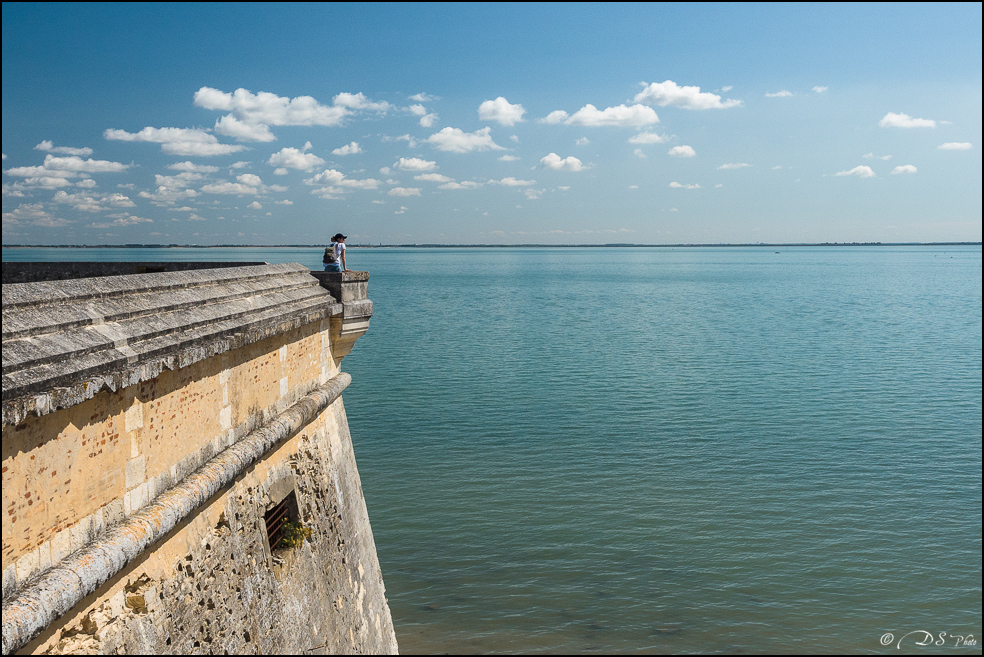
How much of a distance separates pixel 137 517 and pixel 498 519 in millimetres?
11786

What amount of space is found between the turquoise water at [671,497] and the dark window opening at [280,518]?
5.95 meters

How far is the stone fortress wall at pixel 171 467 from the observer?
3.75m

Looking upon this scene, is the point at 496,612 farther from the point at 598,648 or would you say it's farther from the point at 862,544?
the point at 862,544

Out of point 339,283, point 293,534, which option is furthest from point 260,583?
point 339,283

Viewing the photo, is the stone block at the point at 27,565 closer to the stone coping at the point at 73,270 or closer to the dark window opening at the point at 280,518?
the dark window opening at the point at 280,518

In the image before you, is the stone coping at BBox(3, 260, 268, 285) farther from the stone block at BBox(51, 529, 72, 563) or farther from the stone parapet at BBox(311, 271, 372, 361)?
the stone block at BBox(51, 529, 72, 563)

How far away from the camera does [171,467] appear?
491 cm

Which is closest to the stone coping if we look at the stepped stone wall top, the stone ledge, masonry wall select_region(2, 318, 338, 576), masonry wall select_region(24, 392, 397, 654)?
the stone ledge

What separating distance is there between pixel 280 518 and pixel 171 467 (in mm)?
1964

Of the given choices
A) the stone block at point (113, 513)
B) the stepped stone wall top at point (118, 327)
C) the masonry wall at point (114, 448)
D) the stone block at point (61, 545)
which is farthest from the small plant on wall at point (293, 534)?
the stone block at point (61, 545)

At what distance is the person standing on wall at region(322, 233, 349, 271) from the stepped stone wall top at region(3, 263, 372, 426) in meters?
2.70

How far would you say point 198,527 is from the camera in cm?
521

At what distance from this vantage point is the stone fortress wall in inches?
148

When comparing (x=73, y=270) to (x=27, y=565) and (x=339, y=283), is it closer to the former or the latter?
(x=339, y=283)
